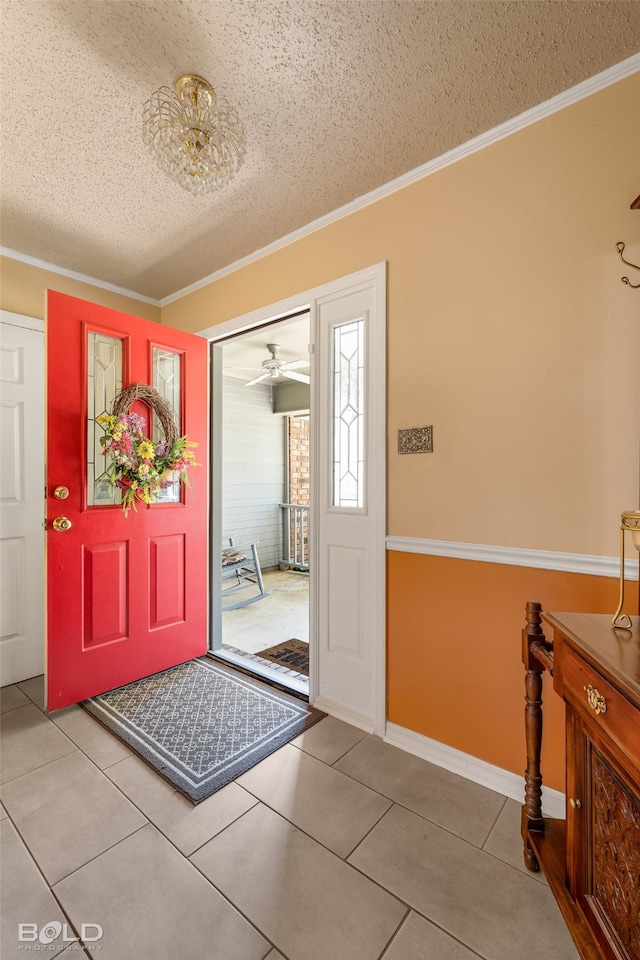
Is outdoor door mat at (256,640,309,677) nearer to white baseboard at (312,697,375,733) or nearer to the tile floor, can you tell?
white baseboard at (312,697,375,733)

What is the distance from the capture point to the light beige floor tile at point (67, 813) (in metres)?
1.40

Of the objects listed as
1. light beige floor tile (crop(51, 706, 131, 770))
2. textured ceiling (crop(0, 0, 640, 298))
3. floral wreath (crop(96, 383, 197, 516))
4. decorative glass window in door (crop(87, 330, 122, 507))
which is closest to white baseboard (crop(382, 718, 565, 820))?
light beige floor tile (crop(51, 706, 131, 770))

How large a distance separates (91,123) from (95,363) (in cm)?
112

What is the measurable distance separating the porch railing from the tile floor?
416 centimetres

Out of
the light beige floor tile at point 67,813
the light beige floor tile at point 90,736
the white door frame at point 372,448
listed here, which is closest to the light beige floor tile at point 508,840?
the white door frame at point 372,448

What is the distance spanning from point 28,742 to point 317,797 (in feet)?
4.60

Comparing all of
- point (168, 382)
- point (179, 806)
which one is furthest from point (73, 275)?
point (179, 806)

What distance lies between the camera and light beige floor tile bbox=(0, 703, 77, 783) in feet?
5.95

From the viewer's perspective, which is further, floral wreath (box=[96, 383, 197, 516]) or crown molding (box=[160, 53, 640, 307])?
floral wreath (box=[96, 383, 197, 516])

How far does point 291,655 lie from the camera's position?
3043 mm

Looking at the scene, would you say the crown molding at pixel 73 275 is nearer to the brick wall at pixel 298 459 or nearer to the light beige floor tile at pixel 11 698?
the light beige floor tile at pixel 11 698

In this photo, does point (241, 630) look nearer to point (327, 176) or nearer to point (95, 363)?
point (95, 363)

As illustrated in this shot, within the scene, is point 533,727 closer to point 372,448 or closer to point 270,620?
point 372,448

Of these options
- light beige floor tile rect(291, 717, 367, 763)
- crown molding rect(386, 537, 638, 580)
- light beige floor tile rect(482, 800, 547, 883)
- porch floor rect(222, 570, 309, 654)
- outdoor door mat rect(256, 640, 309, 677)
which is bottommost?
porch floor rect(222, 570, 309, 654)
